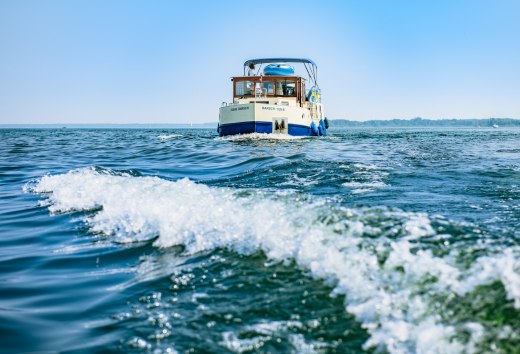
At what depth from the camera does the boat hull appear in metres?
23.5

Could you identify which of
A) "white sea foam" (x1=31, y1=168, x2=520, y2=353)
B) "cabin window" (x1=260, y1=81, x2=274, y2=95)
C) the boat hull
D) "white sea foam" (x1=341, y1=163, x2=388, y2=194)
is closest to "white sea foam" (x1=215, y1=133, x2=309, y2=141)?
the boat hull

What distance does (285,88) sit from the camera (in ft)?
85.1

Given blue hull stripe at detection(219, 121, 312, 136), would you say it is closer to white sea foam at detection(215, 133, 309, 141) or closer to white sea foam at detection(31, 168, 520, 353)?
white sea foam at detection(215, 133, 309, 141)

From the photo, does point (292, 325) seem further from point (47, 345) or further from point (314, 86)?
point (314, 86)

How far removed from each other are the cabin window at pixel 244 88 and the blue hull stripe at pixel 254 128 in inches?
99.7

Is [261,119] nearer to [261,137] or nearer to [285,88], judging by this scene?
[261,137]

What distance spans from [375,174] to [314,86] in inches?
817

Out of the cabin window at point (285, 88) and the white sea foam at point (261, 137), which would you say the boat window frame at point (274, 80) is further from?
the white sea foam at point (261, 137)

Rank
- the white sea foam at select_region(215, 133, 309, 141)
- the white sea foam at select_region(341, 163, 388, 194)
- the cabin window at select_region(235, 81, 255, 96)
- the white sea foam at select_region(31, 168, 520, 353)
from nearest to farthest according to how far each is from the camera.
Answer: the white sea foam at select_region(31, 168, 520, 353)
the white sea foam at select_region(341, 163, 388, 194)
the white sea foam at select_region(215, 133, 309, 141)
the cabin window at select_region(235, 81, 255, 96)

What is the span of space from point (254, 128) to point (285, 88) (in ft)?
12.8

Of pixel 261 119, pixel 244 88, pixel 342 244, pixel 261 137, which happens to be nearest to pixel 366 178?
pixel 342 244

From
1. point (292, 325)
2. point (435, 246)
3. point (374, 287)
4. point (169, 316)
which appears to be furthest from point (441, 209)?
point (169, 316)

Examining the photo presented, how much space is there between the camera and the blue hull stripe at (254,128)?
23.6 meters

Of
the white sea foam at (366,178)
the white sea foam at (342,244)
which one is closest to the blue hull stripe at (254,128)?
the white sea foam at (366,178)
